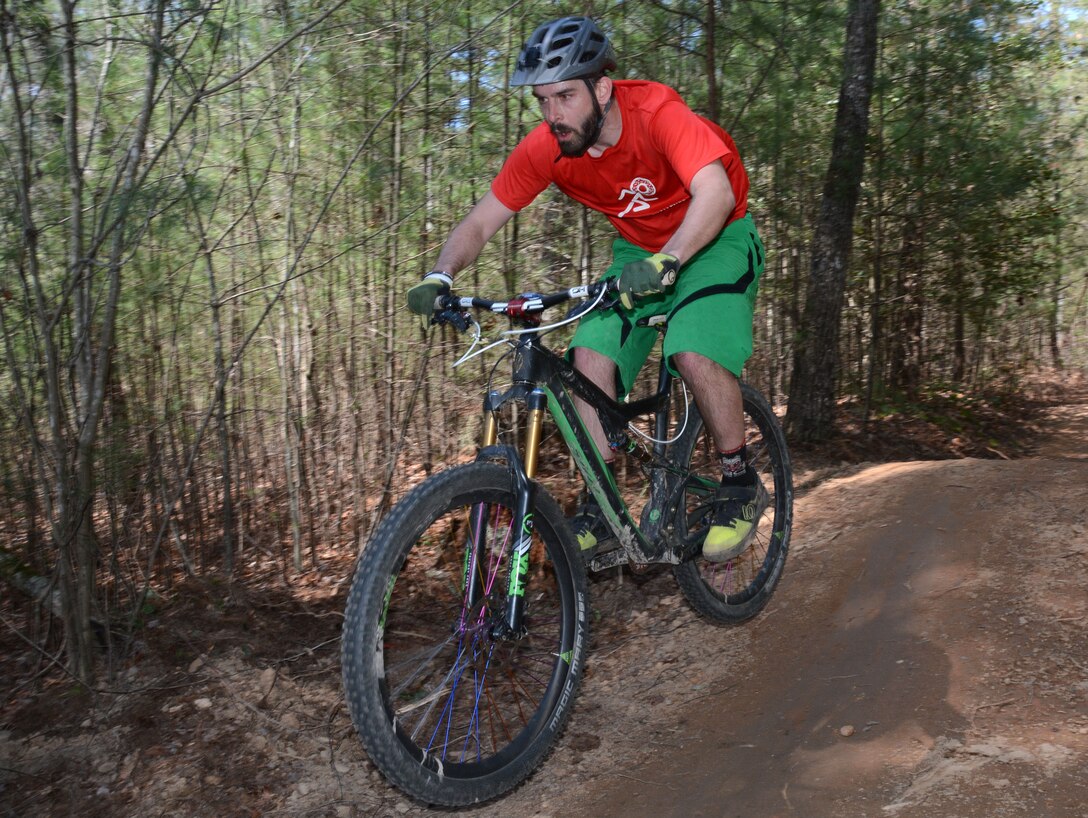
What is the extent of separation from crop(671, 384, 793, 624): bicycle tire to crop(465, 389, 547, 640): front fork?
99 cm

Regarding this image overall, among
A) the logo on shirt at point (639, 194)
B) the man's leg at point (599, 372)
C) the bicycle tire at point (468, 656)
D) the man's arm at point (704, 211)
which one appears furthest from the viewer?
the man's leg at point (599, 372)

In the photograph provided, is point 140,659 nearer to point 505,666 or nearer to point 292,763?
point 292,763

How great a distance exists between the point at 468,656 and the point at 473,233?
1.52 metres

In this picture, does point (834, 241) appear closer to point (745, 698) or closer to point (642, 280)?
point (745, 698)

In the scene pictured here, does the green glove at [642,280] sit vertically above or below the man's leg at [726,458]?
above

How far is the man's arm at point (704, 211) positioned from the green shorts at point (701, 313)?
0.25 m

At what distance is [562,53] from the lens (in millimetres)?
2717

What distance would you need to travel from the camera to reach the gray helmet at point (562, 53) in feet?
8.91

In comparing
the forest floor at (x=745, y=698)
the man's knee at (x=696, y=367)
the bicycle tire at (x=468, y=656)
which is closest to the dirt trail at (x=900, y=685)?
the forest floor at (x=745, y=698)

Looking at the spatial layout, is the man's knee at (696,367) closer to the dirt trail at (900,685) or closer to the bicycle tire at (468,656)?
the bicycle tire at (468,656)

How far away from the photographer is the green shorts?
3.11 meters

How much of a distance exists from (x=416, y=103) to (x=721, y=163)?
10.4 feet

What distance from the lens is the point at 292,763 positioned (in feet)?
10.4

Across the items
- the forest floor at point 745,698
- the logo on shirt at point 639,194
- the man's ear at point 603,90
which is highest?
the man's ear at point 603,90
